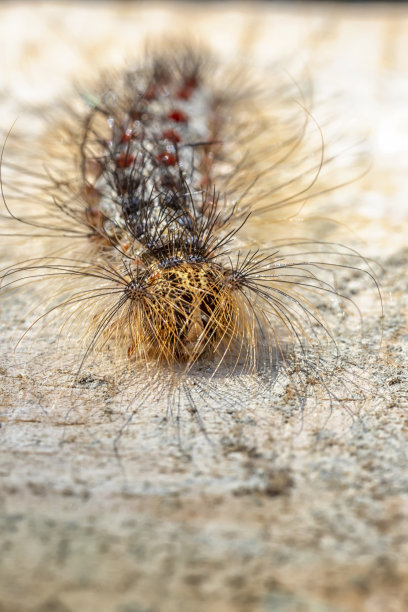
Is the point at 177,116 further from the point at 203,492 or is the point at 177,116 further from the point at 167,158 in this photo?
the point at 203,492

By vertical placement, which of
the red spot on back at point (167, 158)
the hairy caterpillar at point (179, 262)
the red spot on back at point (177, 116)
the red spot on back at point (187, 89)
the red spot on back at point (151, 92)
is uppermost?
the red spot on back at point (187, 89)

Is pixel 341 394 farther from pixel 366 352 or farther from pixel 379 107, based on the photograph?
pixel 379 107

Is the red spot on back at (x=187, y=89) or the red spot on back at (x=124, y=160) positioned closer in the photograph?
the red spot on back at (x=124, y=160)

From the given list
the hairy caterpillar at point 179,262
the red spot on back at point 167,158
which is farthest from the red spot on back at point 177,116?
the red spot on back at point 167,158

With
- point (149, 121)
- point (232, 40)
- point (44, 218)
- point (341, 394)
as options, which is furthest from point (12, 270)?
point (232, 40)

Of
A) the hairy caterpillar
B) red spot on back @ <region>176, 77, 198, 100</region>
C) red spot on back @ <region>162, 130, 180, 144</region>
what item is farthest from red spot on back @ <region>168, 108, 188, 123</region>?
red spot on back @ <region>176, 77, 198, 100</region>

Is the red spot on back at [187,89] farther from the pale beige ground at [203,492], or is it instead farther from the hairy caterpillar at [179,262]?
the pale beige ground at [203,492]

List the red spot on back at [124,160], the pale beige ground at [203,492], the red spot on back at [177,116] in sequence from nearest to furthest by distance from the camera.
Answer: the pale beige ground at [203,492]
the red spot on back at [124,160]
the red spot on back at [177,116]

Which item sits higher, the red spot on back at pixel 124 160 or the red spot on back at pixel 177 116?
the red spot on back at pixel 177 116

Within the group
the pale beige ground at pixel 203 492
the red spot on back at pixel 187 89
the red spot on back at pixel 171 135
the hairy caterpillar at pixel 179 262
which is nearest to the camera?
the pale beige ground at pixel 203 492
